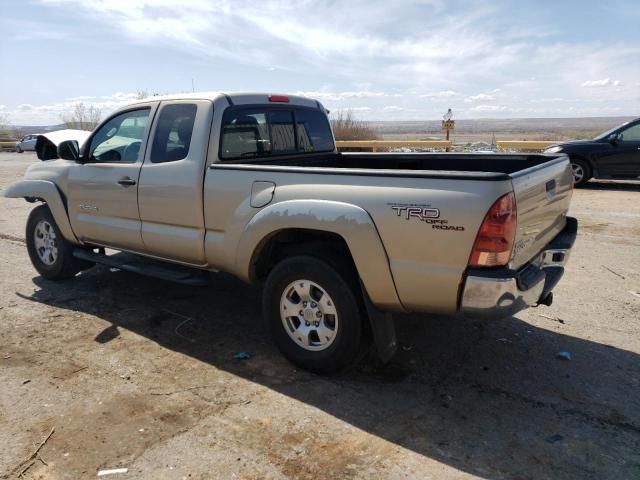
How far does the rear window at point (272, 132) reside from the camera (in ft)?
14.7

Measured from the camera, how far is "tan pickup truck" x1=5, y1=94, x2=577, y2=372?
10.2ft

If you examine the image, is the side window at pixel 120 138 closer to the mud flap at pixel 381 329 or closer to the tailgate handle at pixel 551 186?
the mud flap at pixel 381 329

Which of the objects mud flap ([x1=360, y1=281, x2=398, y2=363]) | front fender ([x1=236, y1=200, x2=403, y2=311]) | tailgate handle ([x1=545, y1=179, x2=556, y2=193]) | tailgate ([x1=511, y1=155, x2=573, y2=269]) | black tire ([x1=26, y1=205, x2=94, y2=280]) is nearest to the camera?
tailgate ([x1=511, y1=155, x2=573, y2=269])

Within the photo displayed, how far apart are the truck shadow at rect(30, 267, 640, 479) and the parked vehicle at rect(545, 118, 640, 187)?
926 centimetres

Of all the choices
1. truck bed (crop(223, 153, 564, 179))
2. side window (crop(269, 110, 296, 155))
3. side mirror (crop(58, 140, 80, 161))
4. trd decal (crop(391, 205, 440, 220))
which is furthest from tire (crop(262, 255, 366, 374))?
side mirror (crop(58, 140, 80, 161))

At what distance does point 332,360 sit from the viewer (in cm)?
371

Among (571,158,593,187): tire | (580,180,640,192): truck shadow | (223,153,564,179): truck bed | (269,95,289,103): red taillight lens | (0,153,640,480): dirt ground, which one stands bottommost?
(0,153,640,480): dirt ground

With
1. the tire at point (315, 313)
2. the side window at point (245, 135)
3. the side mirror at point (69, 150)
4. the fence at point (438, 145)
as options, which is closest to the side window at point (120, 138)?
the side mirror at point (69, 150)

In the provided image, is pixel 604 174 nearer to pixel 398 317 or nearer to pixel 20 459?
pixel 398 317

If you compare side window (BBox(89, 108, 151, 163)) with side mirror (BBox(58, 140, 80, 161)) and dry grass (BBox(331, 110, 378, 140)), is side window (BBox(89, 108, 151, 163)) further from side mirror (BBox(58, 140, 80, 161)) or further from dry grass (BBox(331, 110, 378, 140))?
dry grass (BBox(331, 110, 378, 140))

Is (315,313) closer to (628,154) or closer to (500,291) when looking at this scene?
(500,291)

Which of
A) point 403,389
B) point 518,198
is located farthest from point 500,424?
point 518,198

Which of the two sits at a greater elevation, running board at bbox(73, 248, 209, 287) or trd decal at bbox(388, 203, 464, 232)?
trd decal at bbox(388, 203, 464, 232)

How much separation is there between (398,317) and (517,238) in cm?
189
